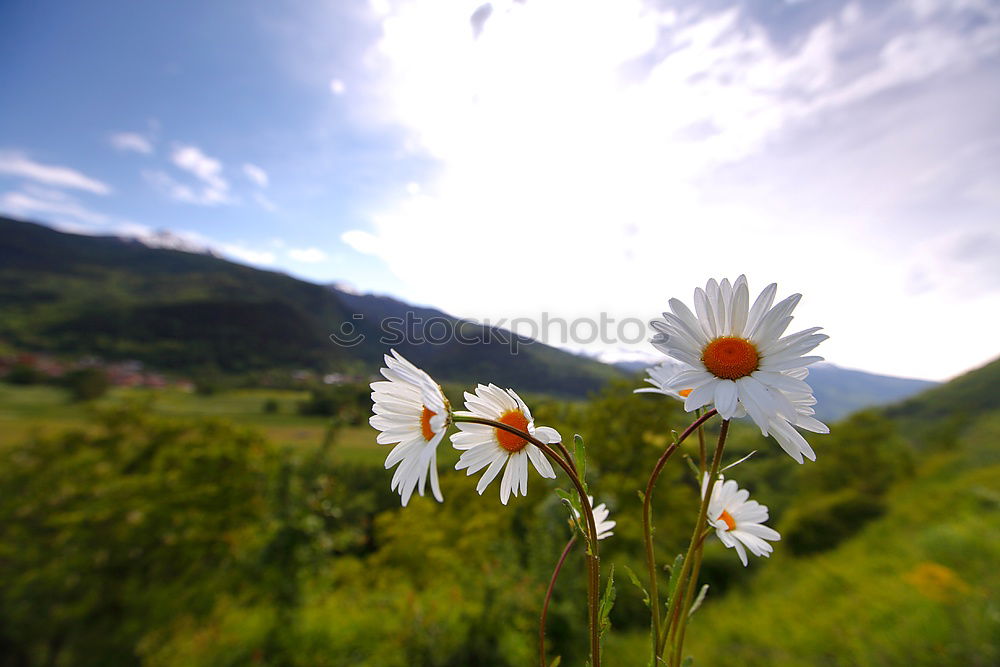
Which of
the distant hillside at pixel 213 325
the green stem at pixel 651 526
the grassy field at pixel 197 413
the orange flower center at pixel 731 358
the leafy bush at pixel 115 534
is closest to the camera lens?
the green stem at pixel 651 526

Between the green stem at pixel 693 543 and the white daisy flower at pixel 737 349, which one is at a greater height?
the white daisy flower at pixel 737 349

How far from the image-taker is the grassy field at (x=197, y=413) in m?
4.97

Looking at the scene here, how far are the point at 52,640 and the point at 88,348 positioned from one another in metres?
13.1

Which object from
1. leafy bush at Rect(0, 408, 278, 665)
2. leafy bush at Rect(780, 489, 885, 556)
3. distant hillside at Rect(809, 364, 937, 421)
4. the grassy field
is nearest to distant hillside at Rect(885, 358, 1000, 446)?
leafy bush at Rect(780, 489, 885, 556)

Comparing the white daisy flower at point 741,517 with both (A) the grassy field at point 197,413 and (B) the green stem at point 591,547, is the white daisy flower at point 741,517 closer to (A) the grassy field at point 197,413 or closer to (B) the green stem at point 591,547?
(B) the green stem at point 591,547

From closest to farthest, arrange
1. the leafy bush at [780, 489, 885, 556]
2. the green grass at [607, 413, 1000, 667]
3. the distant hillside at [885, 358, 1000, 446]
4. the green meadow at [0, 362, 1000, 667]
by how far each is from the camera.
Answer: the green grass at [607, 413, 1000, 667] → the green meadow at [0, 362, 1000, 667] → the leafy bush at [780, 489, 885, 556] → the distant hillside at [885, 358, 1000, 446]

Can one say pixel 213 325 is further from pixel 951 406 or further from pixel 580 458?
pixel 951 406

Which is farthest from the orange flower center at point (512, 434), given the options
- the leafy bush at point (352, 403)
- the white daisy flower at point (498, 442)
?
the leafy bush at point (352, 403)

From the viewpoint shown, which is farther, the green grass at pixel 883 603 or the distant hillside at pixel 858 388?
the distant hillside at pixel 858 388

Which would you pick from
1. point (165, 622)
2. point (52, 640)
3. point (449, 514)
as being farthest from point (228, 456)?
point (449, 514)

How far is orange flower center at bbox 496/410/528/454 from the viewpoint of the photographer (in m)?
0.54

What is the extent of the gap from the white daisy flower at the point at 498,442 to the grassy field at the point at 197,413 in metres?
2.40

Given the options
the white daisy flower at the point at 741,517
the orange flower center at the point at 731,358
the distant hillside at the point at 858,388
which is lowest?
the white daisy flower at the point at 741,517

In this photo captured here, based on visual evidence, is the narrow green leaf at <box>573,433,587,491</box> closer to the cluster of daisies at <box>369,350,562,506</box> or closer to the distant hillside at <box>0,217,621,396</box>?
the cluster of daisies at <box>369,350,562,506</box>
